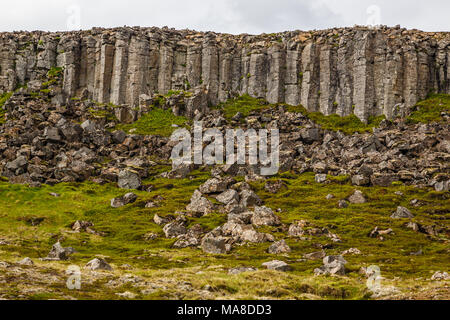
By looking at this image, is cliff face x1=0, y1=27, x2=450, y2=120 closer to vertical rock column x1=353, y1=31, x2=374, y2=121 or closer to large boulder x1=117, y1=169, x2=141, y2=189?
vertical rock column x1=353, y1=31, x2=374, y2=121

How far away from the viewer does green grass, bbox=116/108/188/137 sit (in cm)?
13538

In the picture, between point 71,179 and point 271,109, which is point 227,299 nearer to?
point 71,179

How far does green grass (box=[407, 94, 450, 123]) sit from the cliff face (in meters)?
2.80

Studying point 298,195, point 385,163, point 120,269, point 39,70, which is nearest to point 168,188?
point 298,195

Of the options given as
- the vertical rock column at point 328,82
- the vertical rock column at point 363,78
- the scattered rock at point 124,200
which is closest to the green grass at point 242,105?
the vertical rock column at point 328,82

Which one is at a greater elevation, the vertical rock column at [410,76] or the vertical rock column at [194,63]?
the vertical rock column at [194,63]

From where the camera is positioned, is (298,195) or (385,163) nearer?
(298,195)

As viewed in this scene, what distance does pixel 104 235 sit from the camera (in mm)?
73938

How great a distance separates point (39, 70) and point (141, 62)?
1479 inches

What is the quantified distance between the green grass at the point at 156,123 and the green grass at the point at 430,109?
61815 mm

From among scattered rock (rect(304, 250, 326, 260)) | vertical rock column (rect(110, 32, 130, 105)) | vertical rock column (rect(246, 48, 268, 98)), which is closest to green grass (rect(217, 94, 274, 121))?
vertical rock column (rect(246, 48, 268, 98))

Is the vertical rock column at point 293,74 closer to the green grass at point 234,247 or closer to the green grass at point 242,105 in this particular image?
the green grass at point 242,105

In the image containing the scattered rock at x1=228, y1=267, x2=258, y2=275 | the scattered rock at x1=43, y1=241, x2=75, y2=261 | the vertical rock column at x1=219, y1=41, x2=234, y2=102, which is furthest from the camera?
the vertical rock column at x1=219, y1=41, x2=234, y2=102

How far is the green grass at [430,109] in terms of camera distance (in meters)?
126
